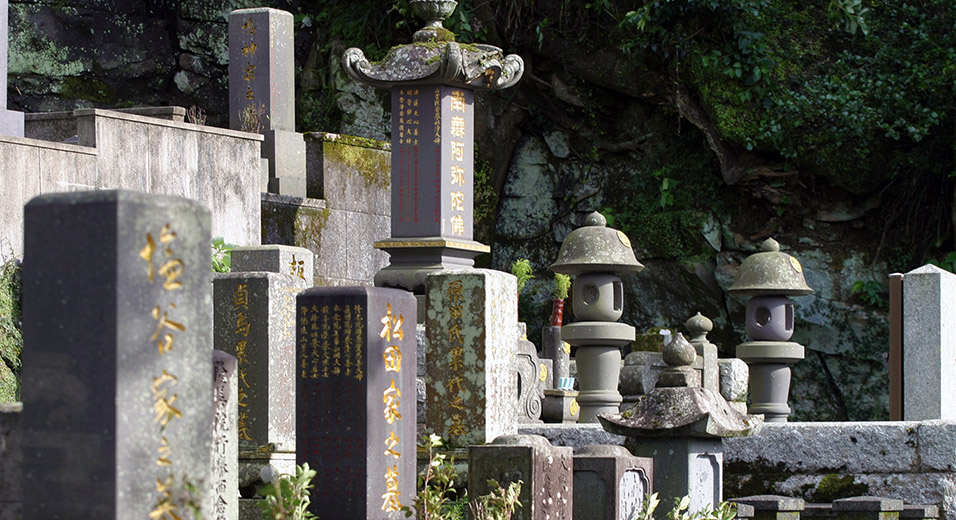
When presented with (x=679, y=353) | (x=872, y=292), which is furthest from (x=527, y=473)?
(x=872, y=292)

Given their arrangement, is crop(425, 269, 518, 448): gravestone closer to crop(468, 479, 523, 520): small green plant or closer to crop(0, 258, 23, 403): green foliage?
crop(468, 479, 523, 520): small green plant

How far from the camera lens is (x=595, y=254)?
38.3ft

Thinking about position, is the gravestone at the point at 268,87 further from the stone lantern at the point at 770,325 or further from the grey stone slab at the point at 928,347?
the grey stone slab at the point at 928,347

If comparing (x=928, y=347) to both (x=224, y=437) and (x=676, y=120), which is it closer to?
(x=224, y=437)

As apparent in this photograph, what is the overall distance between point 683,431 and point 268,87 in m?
8.47

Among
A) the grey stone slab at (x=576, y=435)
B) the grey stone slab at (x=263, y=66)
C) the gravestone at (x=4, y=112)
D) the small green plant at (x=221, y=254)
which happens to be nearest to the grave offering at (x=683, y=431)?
the grey stone slab at (x=576, y=435)

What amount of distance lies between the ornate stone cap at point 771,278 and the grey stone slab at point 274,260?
4746 mm

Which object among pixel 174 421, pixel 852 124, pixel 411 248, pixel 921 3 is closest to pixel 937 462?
pixel 411 248

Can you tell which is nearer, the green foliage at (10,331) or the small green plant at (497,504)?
the small green plant at (497,504)

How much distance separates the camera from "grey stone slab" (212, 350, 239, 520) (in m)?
5.68

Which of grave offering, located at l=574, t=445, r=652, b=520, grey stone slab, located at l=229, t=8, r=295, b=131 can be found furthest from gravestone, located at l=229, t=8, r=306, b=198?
grave offering, located at l=574, t=445, r=652, b=520

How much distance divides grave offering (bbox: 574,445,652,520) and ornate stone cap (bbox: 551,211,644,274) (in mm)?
4439

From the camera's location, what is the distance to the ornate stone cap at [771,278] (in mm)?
12914

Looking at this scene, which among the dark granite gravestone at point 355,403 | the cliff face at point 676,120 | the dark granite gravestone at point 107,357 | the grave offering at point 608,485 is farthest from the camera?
the cliff face at point 676,120
